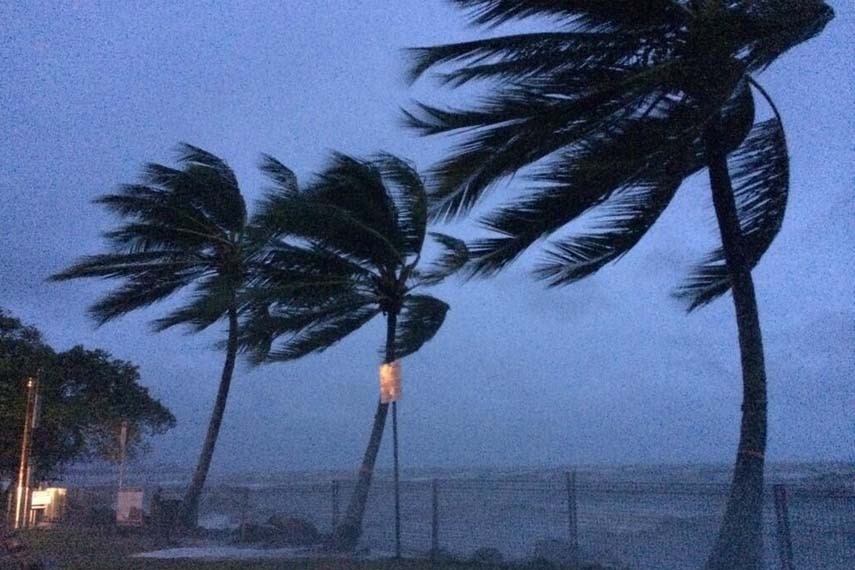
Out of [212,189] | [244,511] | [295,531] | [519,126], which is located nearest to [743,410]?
[519,126]

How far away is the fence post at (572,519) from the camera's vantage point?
14375mm

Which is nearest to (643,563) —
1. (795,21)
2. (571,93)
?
(571,93)

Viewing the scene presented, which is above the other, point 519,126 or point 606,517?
point 519,126

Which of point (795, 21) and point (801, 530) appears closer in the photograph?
point (795, 21)

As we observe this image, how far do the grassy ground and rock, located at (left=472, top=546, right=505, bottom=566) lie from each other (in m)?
0.55

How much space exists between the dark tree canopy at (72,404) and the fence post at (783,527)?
70.2ft

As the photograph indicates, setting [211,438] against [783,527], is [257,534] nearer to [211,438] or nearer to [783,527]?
[211,438]

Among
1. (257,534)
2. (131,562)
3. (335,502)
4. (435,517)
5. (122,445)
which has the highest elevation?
(122,445)

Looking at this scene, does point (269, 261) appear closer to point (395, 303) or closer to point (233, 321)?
point (395, 303)

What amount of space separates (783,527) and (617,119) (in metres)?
4.76

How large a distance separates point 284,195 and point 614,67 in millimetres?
10238

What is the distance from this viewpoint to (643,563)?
14.0 metres

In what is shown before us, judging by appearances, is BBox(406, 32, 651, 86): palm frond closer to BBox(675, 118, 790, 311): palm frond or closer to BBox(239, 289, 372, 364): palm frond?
BBox(675, 118, 790, 311): palm frond

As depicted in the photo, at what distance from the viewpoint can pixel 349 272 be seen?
20.1 metres
